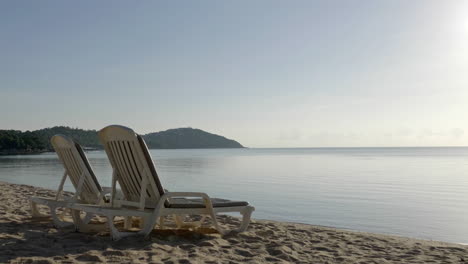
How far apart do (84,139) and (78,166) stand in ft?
→ 399

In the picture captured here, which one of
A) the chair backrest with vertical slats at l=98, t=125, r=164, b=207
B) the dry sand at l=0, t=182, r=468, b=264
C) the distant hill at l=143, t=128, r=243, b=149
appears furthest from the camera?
the distant hill at l=143, t=128, r=243, b=149

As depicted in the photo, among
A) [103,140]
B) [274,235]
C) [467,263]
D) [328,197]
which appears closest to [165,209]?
[103,140]

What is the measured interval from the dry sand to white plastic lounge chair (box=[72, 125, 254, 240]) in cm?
30

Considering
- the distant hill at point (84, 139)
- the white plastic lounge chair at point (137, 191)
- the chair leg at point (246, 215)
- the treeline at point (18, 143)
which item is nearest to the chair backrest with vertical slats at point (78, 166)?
the white plastic lounge chair at point (137, 191)

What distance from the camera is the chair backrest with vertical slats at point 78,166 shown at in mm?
5367

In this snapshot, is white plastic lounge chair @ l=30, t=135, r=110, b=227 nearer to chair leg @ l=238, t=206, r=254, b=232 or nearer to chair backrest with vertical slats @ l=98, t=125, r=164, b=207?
chair backrest with vertical slats @ l=98, t=125, r=164, b=207

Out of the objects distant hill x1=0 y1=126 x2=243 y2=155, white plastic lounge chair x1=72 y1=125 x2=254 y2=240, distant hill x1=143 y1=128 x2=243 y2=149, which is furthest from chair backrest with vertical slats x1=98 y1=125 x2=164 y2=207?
distant hill x1=143 y1=128 x2=243 y2=149

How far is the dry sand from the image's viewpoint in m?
4.09

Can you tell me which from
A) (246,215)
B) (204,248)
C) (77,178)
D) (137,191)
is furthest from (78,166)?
(246,215)

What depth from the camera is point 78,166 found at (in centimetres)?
550

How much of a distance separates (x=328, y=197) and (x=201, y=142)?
16059cm

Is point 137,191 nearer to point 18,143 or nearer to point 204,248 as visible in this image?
Result: point 204,248

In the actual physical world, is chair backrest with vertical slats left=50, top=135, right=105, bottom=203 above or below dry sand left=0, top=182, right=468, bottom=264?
above

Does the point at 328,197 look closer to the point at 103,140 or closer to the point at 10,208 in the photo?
the point at 10,208
